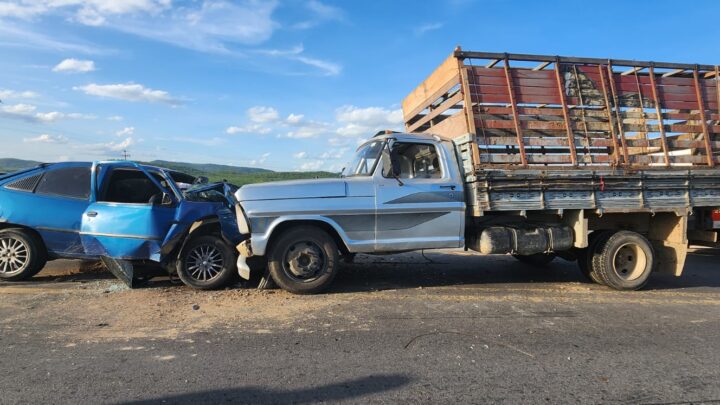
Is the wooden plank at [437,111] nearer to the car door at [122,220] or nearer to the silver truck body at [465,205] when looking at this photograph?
the silver truck body at [465,205]

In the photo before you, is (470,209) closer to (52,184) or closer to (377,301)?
(377,301)

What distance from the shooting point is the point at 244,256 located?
578cm

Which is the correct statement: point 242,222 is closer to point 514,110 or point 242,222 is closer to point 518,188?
point 518,188

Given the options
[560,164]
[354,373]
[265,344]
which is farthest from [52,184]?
[560,164]

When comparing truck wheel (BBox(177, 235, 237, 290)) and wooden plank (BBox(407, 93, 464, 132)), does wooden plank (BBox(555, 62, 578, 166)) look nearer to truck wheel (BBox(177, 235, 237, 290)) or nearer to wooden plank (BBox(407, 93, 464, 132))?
wooden plank (BBox(407, 93, 464, 132))

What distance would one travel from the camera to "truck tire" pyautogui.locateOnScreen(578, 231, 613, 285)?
21.8 ft

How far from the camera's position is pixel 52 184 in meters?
6.37

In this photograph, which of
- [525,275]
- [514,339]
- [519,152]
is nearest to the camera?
[514,339]

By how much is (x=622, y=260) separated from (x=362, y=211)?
13.6 ft

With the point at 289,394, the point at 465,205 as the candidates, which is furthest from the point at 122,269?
the point at 465,205

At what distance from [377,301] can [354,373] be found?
211 centimetres

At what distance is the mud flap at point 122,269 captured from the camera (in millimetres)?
6004

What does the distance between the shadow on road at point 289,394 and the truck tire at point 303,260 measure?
97.9 inches

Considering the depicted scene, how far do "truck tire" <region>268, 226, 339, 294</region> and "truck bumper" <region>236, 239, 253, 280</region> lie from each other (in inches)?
11.5
